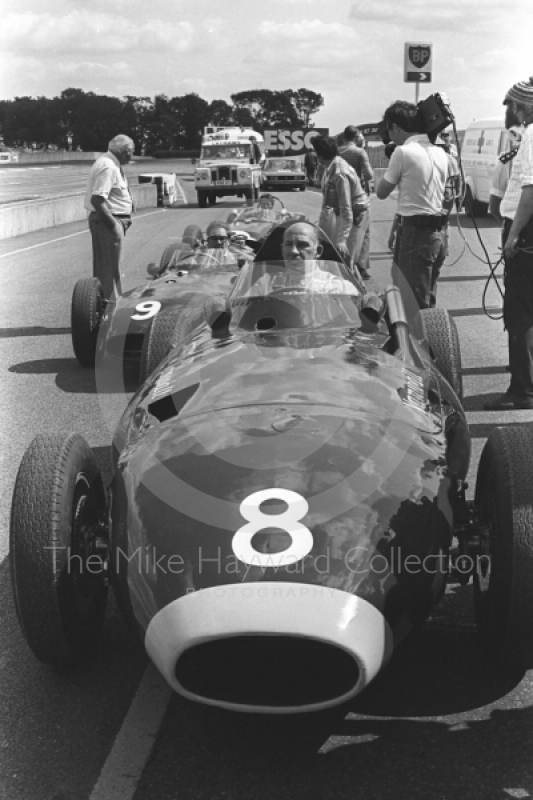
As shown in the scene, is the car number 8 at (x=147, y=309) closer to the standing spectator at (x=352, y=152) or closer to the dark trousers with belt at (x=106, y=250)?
the dark trousers with belt at (x=106, y=250)

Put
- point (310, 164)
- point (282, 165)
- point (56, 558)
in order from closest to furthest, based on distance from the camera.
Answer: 1. point (56, 558)
2. point (310, 164)
3. point (282, 165)

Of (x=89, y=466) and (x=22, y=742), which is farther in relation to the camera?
(x=89, y=466)

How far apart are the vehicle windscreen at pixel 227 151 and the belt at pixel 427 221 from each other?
2615cm

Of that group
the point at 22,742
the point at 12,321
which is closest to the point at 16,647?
the point at 22,742

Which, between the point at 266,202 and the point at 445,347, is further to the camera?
the point at 266,202

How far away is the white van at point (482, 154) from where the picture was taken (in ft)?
67.9

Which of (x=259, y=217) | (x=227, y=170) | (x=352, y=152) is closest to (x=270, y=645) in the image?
(x=352, y=152)

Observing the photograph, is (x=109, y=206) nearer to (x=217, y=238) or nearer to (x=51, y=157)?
(x=217, y=238)

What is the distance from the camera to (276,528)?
2.67 m

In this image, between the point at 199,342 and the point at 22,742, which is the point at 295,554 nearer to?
the point at 22,742

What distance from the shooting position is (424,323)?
18.6ft

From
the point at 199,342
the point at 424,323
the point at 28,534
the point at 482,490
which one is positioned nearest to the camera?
the point at 28,534

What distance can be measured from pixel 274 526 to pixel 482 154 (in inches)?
813

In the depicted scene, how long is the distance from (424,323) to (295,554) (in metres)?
3.31
